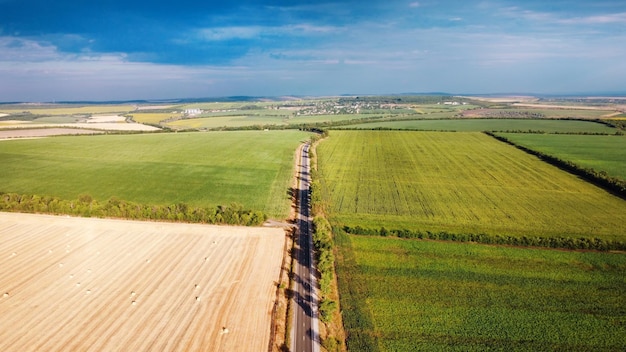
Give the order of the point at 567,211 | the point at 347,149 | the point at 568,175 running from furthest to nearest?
Result: the point at 347,149
the point at 568,175
the point at 567,211

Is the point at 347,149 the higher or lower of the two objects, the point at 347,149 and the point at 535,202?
the higher

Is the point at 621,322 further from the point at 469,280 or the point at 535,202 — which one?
the point at 535,202

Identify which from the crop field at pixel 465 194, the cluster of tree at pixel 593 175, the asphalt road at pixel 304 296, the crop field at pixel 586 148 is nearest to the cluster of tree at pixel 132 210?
the asphalt road at pixel 304 296

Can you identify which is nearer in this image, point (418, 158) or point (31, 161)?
point (31, 161)

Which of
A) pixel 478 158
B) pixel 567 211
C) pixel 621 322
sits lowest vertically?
pixel 621 322

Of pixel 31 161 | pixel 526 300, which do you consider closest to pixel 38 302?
pixel 526 300
